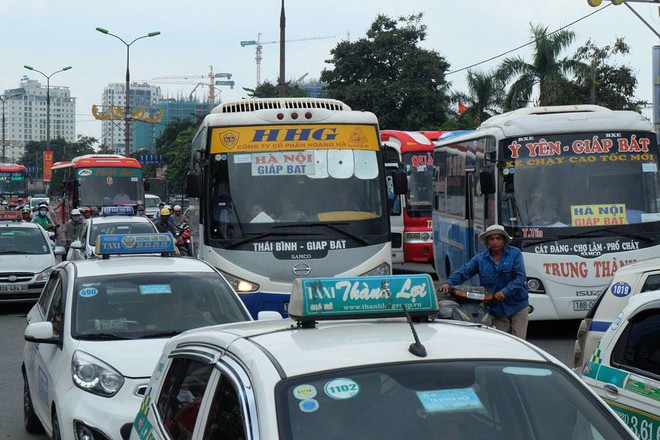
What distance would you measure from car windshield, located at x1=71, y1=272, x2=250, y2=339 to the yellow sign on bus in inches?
198

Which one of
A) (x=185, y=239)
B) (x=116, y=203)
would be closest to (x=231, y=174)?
(x=185, y=239)

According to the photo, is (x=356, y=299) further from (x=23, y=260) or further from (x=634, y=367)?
(x=23, y=260)

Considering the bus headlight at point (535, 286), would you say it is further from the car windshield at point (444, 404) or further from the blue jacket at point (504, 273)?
the car windshield at point (444, 404)

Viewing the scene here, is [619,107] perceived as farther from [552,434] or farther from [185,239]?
[552,434]

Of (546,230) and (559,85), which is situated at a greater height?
(559,85)

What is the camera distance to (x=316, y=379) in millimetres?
3398

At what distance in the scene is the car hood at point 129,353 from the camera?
701 centimetres

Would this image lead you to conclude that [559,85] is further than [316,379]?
Yes

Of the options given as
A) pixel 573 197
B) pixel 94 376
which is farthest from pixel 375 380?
pixel 573 197

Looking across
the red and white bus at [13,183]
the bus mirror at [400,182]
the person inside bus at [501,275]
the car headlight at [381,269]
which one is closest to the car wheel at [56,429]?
the person inside bus at [501,275]

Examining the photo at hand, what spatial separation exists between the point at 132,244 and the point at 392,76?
42.0 meters

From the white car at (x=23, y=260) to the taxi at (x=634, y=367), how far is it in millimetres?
13729

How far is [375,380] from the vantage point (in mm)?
3441

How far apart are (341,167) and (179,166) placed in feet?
228
